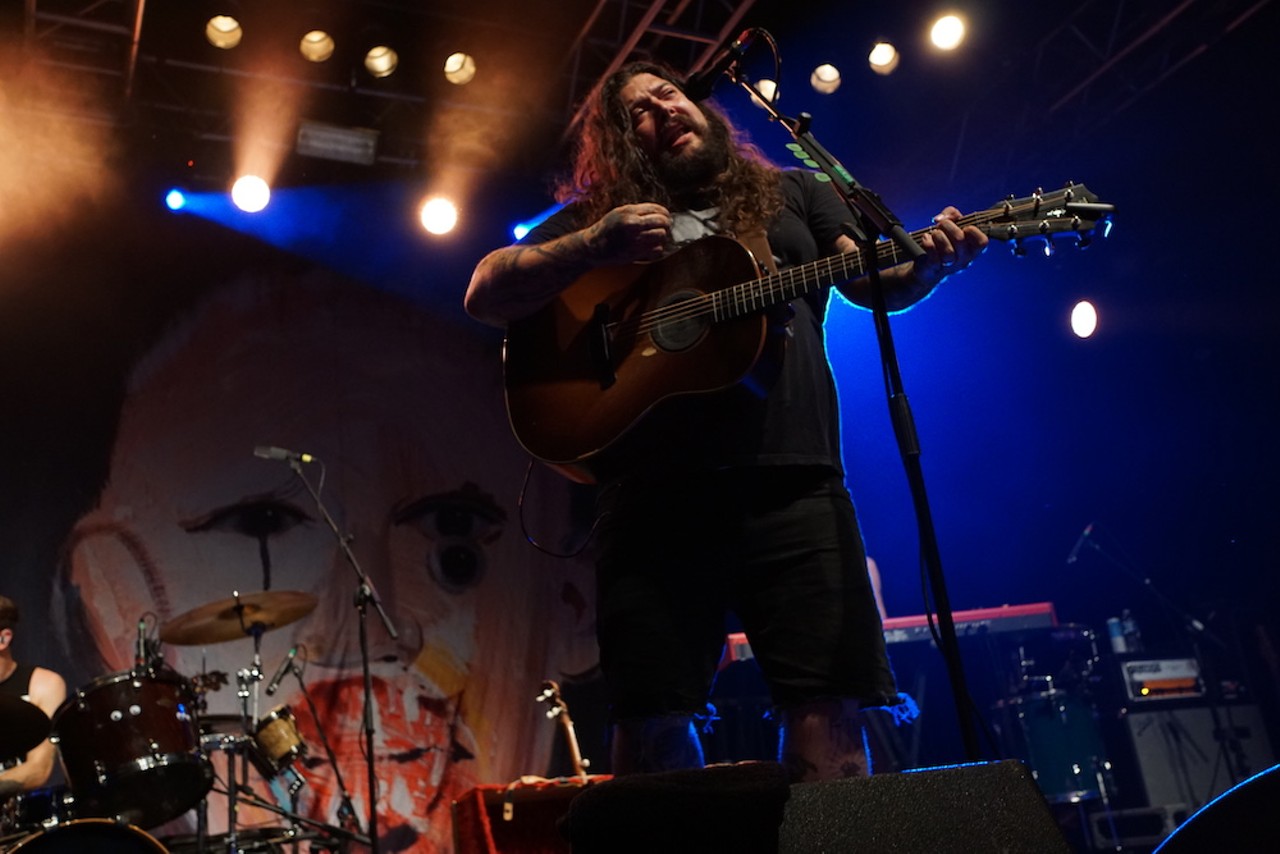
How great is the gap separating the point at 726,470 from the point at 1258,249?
6.65m

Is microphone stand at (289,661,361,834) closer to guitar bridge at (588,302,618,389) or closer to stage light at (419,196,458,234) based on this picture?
stage light at (419,196,458,234)

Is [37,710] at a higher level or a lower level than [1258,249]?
lower

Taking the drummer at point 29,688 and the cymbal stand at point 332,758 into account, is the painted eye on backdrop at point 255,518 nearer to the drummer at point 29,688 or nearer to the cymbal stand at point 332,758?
the cymbal stand at point 332,758

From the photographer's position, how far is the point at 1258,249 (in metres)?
7.37

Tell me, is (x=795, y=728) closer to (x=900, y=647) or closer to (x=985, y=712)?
(x=900, y=647)

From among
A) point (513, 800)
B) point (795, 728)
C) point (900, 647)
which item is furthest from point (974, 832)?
point (900, 647)

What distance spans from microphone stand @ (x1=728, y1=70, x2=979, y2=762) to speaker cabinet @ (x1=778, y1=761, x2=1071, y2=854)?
0.43 m

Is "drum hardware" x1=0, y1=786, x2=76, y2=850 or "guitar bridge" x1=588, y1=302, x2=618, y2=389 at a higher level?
"guitar bridge" x1=588, y1=302, x2=618, y2=389

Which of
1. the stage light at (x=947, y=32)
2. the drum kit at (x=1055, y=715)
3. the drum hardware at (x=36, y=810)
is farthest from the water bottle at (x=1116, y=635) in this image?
the drum hardware at (x=36, y=810)

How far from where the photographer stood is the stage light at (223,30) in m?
6.80

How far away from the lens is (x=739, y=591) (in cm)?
230

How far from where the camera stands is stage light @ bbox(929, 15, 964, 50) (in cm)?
733

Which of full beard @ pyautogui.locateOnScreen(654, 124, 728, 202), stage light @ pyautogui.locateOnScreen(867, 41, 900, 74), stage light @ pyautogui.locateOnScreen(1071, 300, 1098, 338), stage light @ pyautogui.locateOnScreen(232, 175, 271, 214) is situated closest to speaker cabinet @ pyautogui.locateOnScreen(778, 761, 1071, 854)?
full beard @ pyautogui.locateOnScreen(654, 124, 728, 202)

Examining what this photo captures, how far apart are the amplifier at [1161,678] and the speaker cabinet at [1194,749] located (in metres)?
0.11
